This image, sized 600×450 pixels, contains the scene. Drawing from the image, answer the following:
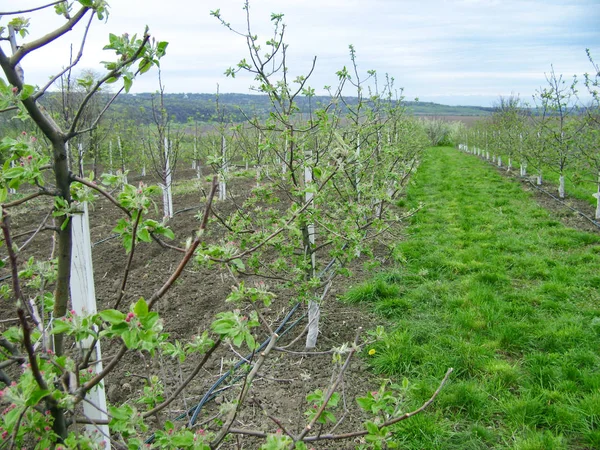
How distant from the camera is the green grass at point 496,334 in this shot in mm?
2824

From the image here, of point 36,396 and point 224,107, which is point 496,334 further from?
point 224,107

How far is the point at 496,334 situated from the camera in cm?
393

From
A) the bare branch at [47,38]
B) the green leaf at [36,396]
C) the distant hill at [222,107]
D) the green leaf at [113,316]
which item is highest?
the distant hill at [222,107]

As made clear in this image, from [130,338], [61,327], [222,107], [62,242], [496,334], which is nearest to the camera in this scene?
[130,338]

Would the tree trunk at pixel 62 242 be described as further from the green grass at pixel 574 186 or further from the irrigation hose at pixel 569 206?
the green grass at pixel 574 186

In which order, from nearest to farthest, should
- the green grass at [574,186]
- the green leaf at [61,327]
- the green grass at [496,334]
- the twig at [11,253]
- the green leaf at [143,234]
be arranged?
the twig at [11,253]
the green leaf at [61,327]
the green leaf at [143,234]
the green grass at [496,334]
the green grass at [574,186]

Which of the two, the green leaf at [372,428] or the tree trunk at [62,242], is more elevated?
the tree trunk at [62,242]

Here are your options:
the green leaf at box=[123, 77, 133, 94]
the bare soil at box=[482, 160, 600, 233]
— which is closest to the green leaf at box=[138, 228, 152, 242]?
the green leaf at box=[123, 77, 133, 94]

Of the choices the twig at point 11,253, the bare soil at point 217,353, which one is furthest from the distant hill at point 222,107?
the twig at point 11,253

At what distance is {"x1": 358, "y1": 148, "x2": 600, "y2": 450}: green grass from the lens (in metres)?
2.82

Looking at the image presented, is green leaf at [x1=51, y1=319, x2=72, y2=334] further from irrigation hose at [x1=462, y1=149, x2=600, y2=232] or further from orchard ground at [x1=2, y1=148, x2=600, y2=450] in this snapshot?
irrigation hose at [x1=462, y1=149, x2=600, y2=232]

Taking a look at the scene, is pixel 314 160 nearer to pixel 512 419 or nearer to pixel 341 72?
pixel 341 72

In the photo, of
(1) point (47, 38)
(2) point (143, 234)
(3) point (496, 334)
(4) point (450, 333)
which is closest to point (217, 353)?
(4) point (450, 333)

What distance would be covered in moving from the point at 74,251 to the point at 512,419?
2841 mm
